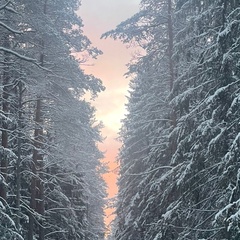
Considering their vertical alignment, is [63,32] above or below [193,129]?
above

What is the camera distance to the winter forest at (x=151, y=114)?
28.2ft

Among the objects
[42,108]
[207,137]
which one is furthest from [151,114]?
[207,137]

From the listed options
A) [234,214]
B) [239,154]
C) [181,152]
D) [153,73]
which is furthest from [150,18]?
[234,214]

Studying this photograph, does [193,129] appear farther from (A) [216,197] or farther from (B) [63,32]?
(B) [63,32]

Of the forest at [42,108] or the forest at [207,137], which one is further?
the forest at [42,108]

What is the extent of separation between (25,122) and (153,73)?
6494mm

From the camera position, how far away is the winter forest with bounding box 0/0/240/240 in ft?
28.2

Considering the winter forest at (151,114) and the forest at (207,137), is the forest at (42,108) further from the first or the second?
the forest at (207,137)

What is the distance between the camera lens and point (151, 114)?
18188 millimetres

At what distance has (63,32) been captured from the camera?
1847cm

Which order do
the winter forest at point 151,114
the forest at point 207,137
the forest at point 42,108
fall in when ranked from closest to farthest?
the forest at point 207,137 → the winter forest at point 151,114 → the forest at point 42,108

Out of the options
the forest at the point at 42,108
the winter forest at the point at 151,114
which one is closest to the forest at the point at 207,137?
the winter forest at the point at 151,114

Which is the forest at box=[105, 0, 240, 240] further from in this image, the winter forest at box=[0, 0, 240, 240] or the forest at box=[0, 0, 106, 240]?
the forest at box=[0, 0, 106, 240]

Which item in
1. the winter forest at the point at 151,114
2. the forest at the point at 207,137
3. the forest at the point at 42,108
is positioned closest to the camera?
the forest at the point at 207,137
